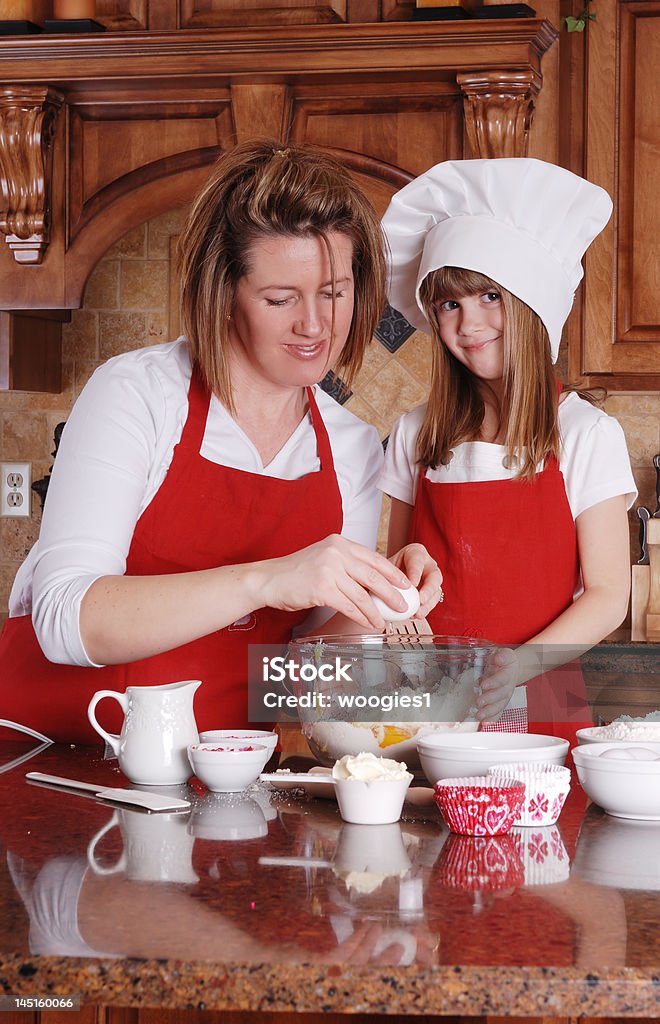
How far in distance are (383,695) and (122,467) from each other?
43 cm

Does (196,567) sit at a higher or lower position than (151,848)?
higher

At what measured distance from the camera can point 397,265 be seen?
1724 millimetres

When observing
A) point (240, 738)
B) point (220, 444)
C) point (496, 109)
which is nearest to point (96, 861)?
point (240, 738)

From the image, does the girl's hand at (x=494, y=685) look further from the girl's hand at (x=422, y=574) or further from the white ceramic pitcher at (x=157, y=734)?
the white ceramic pitcher at (x=157, y=734)

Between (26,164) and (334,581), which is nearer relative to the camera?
(334,581)

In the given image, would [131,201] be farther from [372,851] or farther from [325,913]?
[325,913]

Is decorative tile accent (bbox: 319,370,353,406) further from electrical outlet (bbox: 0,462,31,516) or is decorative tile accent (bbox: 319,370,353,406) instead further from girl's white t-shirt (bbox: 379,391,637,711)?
girl's white t-shirt (bbox: 379,391,637,711)

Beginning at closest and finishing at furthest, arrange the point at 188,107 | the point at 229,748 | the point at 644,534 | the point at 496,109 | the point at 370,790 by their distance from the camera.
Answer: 1. the point at 370,790
2. the point at 229,748
3. the point at 496,109
4. the point at 188,107
5. the point at 644,534

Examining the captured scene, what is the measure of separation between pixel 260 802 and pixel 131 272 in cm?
203

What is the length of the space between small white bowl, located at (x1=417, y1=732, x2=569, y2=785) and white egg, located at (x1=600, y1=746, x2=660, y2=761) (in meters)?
0.04

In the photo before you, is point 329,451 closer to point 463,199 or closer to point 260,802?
point 463,199

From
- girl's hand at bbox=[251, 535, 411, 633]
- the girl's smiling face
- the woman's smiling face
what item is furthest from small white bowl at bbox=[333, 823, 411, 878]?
the girl's smiling face

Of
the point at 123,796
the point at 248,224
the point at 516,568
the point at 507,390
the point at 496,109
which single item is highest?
the point at 496,109

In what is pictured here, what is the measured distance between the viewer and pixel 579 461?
167 cm
